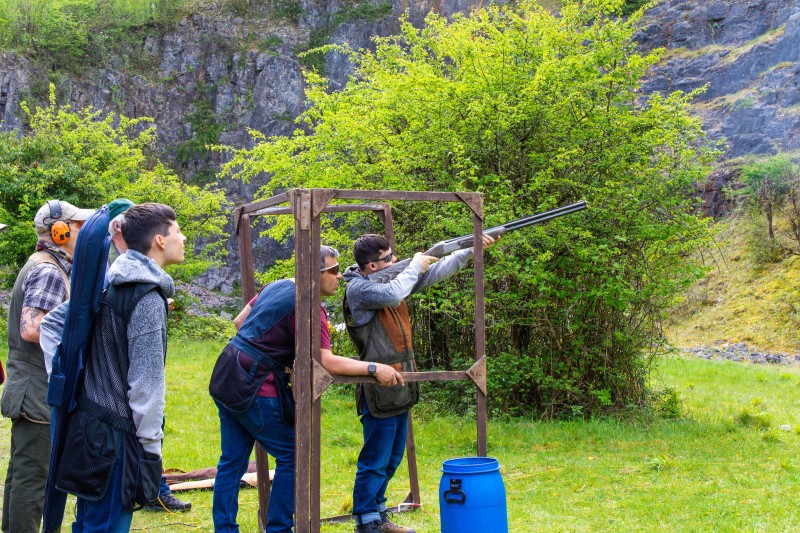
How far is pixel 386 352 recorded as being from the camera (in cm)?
509

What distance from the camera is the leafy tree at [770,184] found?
26344 mm

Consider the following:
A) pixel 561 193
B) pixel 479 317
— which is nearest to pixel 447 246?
pixel 479 317

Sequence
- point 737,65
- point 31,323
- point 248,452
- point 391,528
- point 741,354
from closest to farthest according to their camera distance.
Result: point 31,323 < point 248,452 < point 391,528 < point 741,354 < point 737,65

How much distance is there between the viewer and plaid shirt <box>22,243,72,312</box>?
4289 mm

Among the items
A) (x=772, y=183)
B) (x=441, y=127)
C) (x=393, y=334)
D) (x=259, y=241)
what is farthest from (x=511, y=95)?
(x=259, y=241)

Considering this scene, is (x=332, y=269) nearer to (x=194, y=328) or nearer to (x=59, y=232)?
(x=59, y=232)

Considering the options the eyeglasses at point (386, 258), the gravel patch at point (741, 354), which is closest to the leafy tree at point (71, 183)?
the gravel patch at point (741, 354)

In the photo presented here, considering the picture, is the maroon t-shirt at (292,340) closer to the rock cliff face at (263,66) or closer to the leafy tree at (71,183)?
the leafy tree at (71,183)

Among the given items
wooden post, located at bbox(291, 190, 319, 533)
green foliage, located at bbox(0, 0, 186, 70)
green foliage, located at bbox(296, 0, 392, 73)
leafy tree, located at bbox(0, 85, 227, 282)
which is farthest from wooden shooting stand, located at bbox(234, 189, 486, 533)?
green foliage, located at bbox(0, 0, 186, 70)

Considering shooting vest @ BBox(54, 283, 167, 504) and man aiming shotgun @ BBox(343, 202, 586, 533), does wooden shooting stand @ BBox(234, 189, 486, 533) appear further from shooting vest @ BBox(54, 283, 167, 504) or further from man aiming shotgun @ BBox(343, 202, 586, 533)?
shooting vest @ BBox(54, 283, 167, 504)

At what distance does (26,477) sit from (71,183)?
16.7 metres

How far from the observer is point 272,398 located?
175 inches

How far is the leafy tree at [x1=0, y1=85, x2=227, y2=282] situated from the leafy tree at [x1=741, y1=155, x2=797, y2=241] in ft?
57.7

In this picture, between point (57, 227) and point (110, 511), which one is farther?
point (57, 227)
